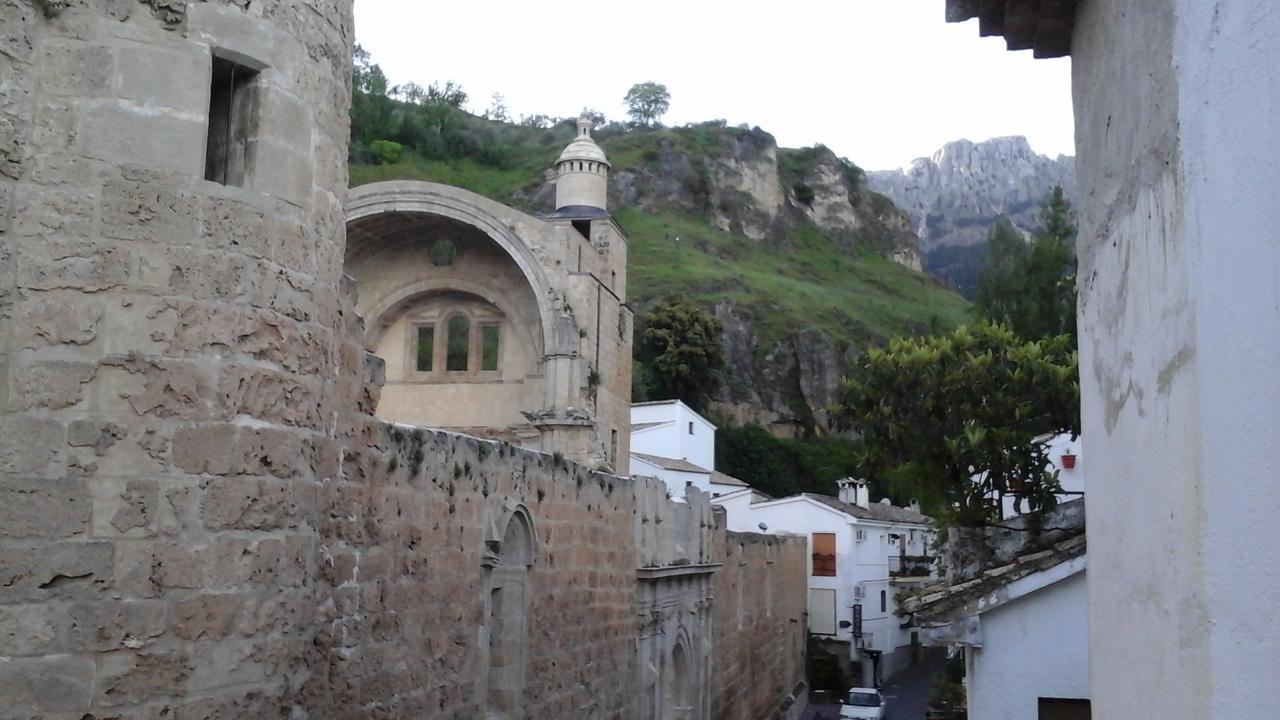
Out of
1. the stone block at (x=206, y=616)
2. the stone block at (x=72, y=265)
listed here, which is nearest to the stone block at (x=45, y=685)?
the stone block at (x=206, y=616)

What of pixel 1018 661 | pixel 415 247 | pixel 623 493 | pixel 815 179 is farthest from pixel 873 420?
pixel 815 179

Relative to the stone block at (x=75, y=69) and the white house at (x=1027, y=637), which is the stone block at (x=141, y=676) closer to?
the stone block at (x=75, y=69)

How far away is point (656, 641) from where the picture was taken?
53.5 ft

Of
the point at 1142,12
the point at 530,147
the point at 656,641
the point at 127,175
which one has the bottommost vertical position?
the point at 656,641

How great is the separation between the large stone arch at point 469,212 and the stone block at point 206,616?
1804 centimetres

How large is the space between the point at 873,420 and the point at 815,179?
8025 cm

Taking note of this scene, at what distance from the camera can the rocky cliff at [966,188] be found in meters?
146

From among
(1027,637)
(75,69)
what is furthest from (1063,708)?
(75,69)

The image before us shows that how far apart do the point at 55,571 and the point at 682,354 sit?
48879 mm

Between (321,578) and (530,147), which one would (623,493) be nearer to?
(321,578)

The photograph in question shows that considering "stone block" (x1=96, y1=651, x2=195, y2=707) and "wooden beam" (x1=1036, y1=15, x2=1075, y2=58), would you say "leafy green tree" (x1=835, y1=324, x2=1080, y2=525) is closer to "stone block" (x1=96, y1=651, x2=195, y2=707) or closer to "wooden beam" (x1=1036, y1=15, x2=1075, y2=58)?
"wooden beam" (x1=1036, y1=15, x2=1075, y2=58)

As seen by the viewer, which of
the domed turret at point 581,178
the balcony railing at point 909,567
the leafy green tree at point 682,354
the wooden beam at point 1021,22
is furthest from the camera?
the leafy green tree at point 682,354

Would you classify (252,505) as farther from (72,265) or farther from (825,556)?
(825,556)

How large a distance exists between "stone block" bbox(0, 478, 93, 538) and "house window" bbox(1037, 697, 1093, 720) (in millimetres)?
8005
